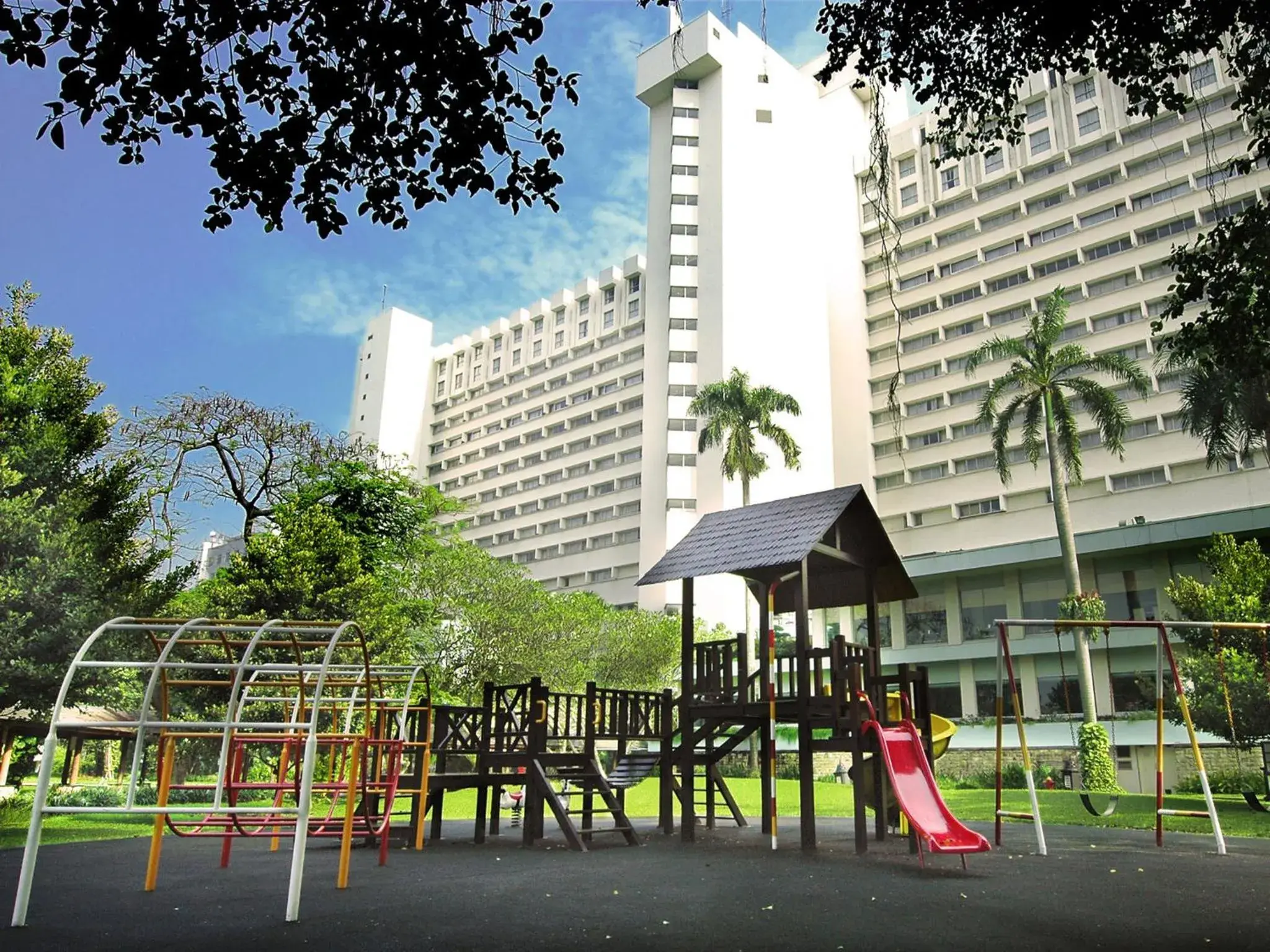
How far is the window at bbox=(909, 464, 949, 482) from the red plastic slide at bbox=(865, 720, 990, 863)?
4986cm

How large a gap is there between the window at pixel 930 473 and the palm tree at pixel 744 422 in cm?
1793

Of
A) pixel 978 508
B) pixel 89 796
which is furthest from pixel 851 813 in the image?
pixel 978 508

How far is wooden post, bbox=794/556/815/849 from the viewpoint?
10.8 m

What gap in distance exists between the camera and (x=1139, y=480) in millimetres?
49500

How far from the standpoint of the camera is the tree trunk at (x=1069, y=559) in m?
31.8

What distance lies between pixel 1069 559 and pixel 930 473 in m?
25.3

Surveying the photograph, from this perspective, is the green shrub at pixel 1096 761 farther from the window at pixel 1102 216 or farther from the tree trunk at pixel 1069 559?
the window at pixel 1102 216

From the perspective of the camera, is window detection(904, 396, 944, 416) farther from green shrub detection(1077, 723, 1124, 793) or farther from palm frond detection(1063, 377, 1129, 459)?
green shrub detection(1077, 723, 1124, 793)

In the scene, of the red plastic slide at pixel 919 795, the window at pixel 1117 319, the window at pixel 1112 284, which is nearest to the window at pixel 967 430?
the window at pixel 1117 319

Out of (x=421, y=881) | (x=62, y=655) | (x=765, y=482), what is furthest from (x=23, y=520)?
(x=765, y=482)

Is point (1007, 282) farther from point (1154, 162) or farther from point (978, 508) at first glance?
point (978, 508)

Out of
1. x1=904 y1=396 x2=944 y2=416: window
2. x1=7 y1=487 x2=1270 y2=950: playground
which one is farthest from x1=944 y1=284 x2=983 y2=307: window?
x1=7 y1=487 x2=1270 y2=950: playground

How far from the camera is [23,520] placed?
1788cm

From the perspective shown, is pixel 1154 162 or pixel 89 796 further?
pixel 1154 162
